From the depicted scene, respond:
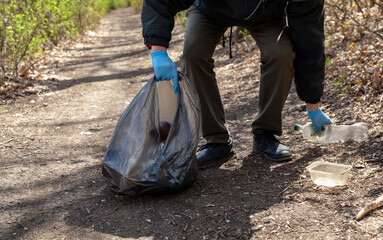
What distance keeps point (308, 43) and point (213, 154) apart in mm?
865

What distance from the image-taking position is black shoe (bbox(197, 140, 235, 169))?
2424 mm

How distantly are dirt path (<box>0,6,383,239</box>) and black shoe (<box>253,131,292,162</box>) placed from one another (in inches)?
2.0

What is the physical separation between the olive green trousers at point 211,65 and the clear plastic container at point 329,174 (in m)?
0.44

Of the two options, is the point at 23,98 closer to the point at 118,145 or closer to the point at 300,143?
the point at 118,145

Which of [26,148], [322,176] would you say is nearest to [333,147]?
[322,176]

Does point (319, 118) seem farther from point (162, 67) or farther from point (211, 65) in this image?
point (162, 67)

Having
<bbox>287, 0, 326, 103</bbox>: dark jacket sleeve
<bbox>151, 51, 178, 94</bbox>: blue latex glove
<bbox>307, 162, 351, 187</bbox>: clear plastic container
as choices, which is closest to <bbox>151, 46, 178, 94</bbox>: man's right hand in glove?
<bbox>151, 51, 178, 94</bbox>: blue latex glove

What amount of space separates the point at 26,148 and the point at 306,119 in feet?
7.17

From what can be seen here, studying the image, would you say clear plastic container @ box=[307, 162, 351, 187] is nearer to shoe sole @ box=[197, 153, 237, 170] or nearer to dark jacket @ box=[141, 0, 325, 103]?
dark jacket @ box=[141, 0, 325, 103]

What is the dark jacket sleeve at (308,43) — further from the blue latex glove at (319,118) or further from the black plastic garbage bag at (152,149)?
the black plastic garbage bag at (152,149)

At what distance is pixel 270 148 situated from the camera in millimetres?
2443

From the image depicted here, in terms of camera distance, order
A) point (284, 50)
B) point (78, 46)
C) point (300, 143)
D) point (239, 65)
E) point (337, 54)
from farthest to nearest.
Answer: point (78, 46) < point (239, 65) < point (337, 54) < point (300, 143) < point (284, 50)

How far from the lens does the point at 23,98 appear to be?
4.51 m

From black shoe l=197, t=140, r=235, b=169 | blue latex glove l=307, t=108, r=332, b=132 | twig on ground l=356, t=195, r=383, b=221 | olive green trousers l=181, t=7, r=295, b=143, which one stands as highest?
olive green trousers l=181, t=7, r=295, b=143
